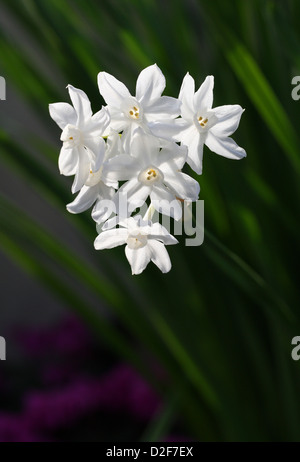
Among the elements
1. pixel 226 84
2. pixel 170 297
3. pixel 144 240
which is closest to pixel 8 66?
pixel 226 84

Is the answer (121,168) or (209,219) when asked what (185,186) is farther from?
(209,219)

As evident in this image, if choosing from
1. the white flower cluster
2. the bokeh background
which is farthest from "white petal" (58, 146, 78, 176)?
the bokeh background

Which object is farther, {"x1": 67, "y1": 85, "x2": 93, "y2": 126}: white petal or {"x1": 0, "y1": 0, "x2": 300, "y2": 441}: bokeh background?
{"x1": 0, "y1": 0, "x2": 300, "y2": 441}: bokeh background

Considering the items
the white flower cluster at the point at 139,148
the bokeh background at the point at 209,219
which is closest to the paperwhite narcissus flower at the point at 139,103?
the white flower cluster at the point at 139,148

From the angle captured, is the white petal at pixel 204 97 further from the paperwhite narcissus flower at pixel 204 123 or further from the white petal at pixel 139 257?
the white petal at pixel 139 257

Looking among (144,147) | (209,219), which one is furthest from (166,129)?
(209,219)

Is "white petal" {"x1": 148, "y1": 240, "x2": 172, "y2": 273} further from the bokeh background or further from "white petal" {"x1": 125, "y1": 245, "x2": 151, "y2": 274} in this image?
the bokeh background

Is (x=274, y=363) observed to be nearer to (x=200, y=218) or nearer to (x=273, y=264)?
(x=273, y=264)
